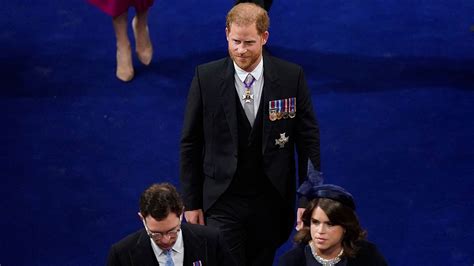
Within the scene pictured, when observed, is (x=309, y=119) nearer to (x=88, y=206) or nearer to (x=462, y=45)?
(x=88, y=206)

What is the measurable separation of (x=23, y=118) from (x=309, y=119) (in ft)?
8.66

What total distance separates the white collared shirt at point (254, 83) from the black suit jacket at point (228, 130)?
25 mm

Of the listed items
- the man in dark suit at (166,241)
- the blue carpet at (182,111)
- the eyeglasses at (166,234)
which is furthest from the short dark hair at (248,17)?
the blue carpet at (182,111)

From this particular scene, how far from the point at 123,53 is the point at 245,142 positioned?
104 inches

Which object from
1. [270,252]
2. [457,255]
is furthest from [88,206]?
[457,255]

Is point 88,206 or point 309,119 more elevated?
point 309,119

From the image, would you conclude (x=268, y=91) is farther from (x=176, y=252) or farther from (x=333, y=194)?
(x=176, y=252)

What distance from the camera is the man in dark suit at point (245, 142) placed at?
5.20 meters

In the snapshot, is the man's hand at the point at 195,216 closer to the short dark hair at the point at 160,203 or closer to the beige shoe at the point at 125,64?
the short dark hair at the point at 160,203

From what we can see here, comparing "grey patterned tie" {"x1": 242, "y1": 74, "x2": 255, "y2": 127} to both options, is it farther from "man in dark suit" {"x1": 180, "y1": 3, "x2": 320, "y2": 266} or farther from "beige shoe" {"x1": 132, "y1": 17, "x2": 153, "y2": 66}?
"beige shoe" {"x1": 132, "y1": 17, "x2": 153, "y2": 66}

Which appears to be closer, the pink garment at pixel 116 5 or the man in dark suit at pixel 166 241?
the man in dark suit at pixel 166 241

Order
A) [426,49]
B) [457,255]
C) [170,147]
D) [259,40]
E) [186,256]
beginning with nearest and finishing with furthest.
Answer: [186,256] < [259,40] < [457,255] < [170,147] < [426,49]

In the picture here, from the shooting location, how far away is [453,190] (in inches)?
265

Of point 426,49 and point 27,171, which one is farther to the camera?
point 426,49
